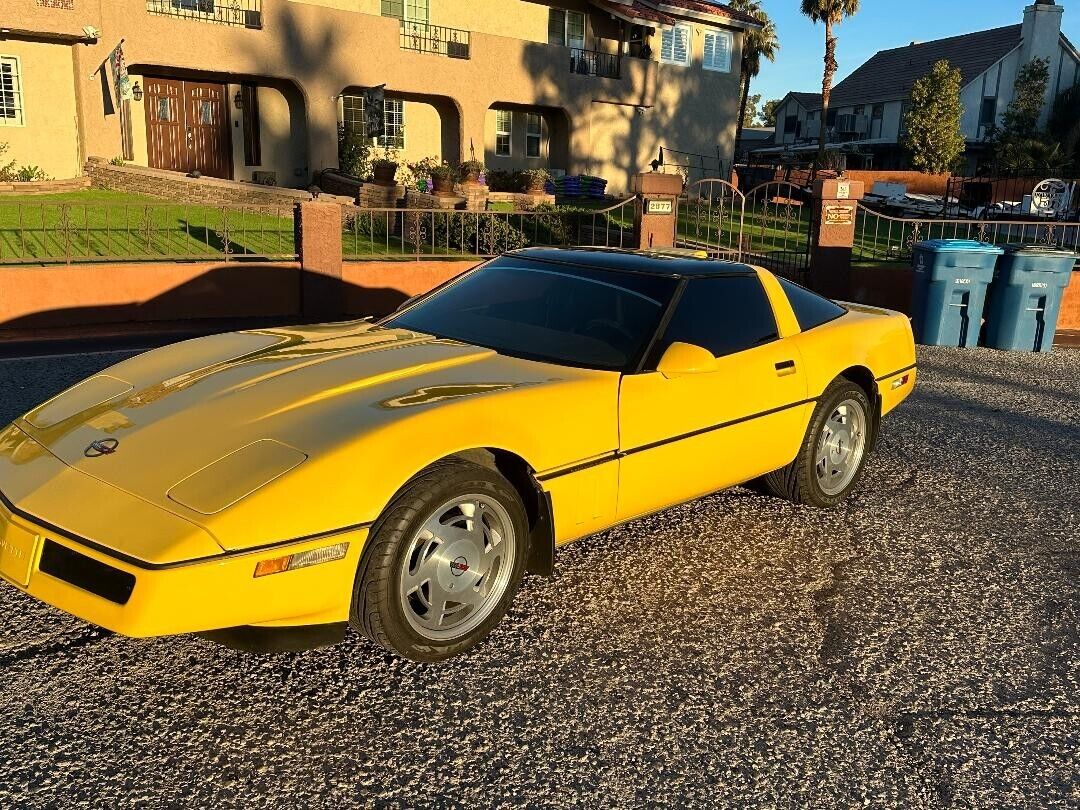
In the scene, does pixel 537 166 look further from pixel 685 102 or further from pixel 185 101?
pixel 185 101

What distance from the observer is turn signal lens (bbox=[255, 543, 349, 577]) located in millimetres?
2736

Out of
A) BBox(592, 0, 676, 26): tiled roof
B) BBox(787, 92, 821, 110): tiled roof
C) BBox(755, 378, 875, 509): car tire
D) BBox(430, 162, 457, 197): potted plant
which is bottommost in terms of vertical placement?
BBox(755, 378, 875, 509): car tire

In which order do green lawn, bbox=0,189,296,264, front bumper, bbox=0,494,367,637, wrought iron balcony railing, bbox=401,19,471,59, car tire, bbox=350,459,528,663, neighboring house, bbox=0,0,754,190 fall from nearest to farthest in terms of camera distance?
front bumper, bbox=0,494,367,637, car tire, bbox=350,459,528,663, green lawn, bbox=0,189,296,264, neighboring house, bbox=0,0,754,190, wrought iron balcony railing, bbox=401,19,471,59

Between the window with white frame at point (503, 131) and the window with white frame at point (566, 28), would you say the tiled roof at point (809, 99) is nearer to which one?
the window with white frame at point (566, 28)

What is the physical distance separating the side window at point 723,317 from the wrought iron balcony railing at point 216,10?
775 inches

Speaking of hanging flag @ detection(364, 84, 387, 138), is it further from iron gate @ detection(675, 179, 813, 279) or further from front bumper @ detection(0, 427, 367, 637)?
front bumper @ detection(0, 427, 367, 637)

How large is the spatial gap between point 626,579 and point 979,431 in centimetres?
421

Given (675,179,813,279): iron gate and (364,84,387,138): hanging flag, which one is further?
(364,84,387,138): hanging flag

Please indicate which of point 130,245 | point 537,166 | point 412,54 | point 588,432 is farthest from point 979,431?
point 537,166

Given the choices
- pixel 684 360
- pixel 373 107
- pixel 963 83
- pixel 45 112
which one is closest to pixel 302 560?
pixel 684 360

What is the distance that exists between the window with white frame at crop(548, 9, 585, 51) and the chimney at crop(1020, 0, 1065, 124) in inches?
1181

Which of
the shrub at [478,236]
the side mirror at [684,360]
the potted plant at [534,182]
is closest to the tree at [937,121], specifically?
the potted plant at [534,182]

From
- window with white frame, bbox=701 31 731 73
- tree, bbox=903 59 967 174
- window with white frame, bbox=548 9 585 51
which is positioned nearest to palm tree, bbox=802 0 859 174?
tree, bbox=903 59 967 174

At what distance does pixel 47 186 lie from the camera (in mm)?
18312
